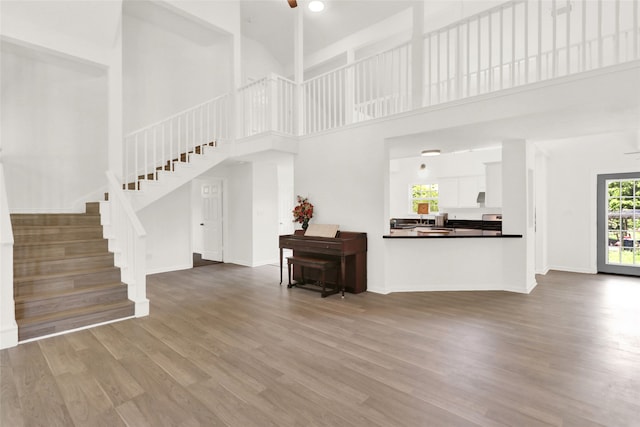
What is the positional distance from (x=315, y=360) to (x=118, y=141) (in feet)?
14.1

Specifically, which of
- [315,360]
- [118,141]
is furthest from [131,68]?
[315,360]

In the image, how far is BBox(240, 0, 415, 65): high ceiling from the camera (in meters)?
6.70

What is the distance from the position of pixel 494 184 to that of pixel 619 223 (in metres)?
2.33

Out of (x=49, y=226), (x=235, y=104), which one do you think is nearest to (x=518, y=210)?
(x=235, y=104)

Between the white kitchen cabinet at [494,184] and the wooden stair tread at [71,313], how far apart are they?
7519 millimetres

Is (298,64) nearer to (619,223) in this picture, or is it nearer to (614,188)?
(614,188)

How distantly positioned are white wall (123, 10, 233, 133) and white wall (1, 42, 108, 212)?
22.6 inches

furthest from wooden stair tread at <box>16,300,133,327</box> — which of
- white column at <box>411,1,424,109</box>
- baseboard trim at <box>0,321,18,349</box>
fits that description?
white column at <box>411,1,424,109</box>

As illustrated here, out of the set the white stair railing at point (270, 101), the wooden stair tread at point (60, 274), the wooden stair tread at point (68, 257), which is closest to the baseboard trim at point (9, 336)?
the wooden stair tread at point (60, 274)

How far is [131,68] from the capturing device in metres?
6.17

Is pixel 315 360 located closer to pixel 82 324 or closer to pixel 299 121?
pixel 82 324

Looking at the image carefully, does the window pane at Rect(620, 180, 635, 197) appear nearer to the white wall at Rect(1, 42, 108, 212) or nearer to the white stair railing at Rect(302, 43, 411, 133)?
the white stair railing at Rect(302, 43, 411, 133)

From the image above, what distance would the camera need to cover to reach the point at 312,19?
7215 mm

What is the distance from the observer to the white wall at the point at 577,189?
6016mm
